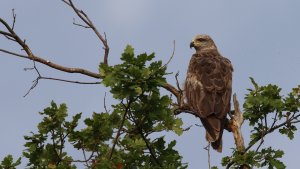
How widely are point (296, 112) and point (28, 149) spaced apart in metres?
3.88

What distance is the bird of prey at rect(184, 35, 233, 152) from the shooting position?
10.0m

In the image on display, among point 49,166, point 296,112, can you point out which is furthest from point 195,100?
point 49,166

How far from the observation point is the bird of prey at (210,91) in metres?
10.0

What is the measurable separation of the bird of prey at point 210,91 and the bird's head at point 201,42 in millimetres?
2416

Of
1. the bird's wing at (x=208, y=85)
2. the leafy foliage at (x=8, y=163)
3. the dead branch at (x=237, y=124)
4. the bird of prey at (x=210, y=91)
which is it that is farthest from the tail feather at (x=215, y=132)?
the leafy foliage at (x=8, y=163)

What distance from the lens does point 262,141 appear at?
310 inches

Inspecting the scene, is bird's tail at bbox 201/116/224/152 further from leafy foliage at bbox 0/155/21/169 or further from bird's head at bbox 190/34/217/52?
bird's head at bbox 190/34/217/52

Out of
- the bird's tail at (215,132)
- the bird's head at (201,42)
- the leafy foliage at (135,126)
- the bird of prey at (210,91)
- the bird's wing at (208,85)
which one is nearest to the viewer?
the leafy foliage at (135,126)

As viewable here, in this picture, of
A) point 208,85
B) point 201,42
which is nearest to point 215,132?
point 208,85

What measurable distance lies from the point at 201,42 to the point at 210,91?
4.61 meters

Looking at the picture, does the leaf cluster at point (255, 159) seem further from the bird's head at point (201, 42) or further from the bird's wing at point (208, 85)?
the bird's head at point (201, 42)

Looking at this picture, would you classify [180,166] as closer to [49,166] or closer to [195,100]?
[49,166]

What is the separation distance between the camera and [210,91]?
10.8 metres

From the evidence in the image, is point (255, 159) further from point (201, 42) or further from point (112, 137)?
point (201, 42)
